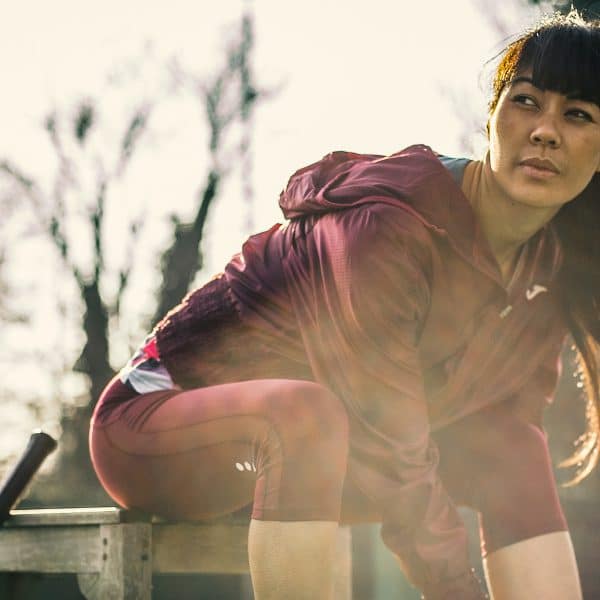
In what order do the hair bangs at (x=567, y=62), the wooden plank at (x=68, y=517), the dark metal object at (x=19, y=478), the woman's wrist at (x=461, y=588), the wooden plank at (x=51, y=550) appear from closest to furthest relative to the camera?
the woman's wrist at (x=461, y=588) → the hair bangs at (x=567, y=62) → the wooden plank at (x=68, y=517) → the wooden plank at (x=51, y=550) → the dark metal object at (x=19, y=478)

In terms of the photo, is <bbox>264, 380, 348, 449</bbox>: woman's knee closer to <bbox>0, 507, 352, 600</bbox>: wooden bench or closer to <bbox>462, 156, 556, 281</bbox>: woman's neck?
<bbox>462, 156, 556, 281</bbox>: woman's neck

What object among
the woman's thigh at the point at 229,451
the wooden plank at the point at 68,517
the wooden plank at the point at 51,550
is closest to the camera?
the woman's thigh at the point at 229,451

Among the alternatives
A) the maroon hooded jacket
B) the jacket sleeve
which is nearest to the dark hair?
the maroon hooded jacket

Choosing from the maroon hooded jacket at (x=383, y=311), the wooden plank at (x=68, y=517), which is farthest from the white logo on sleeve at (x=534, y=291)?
the wooden plank at (x=68, y=517)

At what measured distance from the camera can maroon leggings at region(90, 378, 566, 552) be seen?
156 centimetres

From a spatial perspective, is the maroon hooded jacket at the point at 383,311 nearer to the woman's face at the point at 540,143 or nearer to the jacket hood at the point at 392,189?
the jacket hood at the point at 392,189

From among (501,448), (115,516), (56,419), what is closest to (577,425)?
(501,448)

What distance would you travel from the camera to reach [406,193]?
171 cm

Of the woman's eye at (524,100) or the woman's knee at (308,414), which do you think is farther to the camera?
the woman's eye at (524,100)

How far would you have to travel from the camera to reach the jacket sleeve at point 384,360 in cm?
163

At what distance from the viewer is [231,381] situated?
1.88m

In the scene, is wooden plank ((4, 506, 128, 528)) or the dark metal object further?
the dark metal object

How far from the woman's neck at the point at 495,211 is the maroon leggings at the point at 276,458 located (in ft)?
1.55

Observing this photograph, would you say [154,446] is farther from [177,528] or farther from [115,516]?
[177,528]
